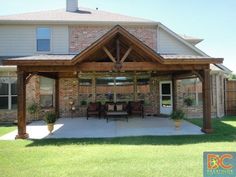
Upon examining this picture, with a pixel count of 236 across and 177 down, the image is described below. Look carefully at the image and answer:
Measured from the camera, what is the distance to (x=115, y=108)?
1578 cm

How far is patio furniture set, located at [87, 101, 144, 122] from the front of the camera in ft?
51.4

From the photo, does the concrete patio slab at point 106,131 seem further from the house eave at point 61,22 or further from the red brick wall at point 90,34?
the house eave at point 61,22

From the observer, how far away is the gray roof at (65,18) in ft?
56.2

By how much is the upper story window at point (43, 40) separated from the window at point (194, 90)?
9252 mm

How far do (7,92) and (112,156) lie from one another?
34.5ft

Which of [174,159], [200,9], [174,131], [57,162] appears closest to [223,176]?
[174,159]

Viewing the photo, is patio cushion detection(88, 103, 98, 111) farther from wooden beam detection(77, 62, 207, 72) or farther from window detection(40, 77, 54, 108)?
wooden beam detection(77, 62, 207, 72)

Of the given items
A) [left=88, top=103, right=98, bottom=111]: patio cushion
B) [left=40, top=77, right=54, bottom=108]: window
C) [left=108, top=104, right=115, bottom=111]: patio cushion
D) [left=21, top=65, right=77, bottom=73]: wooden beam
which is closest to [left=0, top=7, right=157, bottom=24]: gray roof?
[left=40, top=77, right=54, bottom=108]: window

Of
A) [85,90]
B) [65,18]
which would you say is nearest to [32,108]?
[85,90]

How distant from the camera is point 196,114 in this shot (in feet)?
54.0

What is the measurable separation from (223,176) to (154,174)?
4.72ft

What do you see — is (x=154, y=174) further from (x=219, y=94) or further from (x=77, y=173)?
(x=219, y=94)

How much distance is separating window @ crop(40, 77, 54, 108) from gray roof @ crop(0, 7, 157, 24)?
3.98 meters

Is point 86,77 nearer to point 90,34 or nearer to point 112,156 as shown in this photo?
point 90,34
